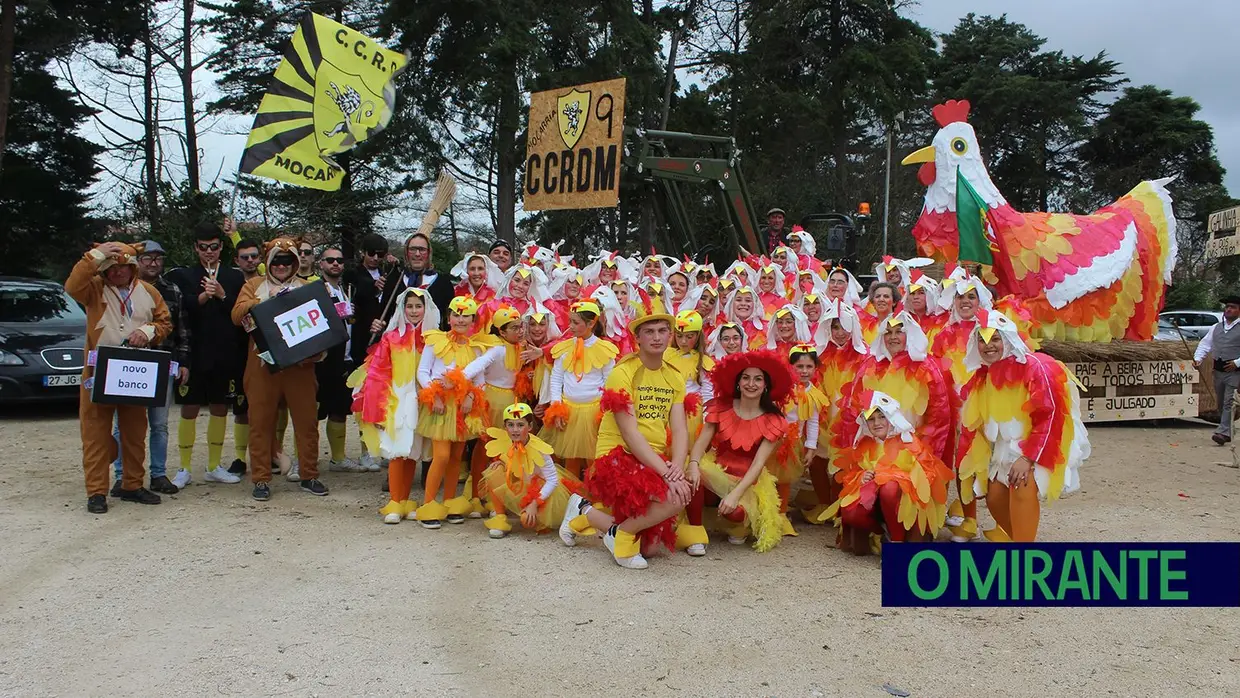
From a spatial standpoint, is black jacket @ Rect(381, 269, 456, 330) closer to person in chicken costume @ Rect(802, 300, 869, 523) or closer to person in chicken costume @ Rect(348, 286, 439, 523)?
person in chicken costume @ Rect(348, 286, 439, 523)

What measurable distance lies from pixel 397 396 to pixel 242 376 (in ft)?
5.14

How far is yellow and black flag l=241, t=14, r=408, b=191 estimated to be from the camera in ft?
21.0

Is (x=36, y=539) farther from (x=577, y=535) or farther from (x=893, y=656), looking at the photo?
(x=893, y=656)

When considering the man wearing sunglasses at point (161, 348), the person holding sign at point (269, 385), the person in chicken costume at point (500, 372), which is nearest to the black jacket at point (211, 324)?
the man wearing sunglasses at point (161, 348)

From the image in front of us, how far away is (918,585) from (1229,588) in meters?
1.55

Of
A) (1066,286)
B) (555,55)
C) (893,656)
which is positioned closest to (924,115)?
(555,55)

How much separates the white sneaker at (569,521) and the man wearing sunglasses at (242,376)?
8.77ft

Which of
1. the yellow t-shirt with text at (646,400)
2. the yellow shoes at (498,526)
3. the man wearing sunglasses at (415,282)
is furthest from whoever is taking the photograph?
the man wearing sunglasses at (415,282)

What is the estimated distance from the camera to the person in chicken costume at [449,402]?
17.3 ft

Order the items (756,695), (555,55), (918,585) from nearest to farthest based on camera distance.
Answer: (756,695) → (918,585) → (555,55)

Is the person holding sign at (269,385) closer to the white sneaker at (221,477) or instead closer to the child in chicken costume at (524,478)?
the white sneaker at (221,477)

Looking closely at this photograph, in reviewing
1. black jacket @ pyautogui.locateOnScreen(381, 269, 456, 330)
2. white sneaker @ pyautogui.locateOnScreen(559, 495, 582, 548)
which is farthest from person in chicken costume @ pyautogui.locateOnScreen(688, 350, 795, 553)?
black jacket @ pyautogui.locateOnScreen(381, 269, 456, 330)

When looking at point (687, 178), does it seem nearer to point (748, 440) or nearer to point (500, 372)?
point (500, 372)

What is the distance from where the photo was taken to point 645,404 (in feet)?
15.9
